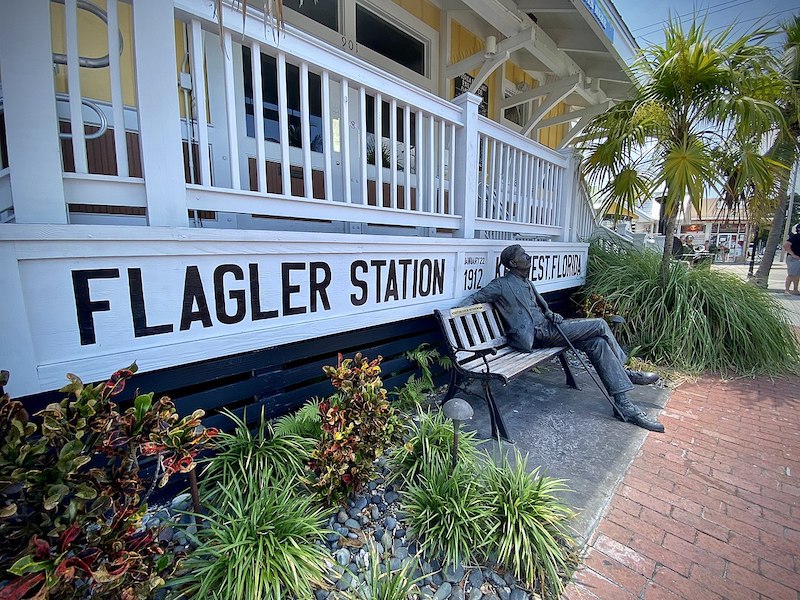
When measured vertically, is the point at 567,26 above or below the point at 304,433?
above

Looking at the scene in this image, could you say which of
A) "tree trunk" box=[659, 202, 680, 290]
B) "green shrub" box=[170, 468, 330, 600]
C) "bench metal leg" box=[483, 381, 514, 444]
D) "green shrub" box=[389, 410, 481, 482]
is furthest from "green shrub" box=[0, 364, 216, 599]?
"tree trunk" box=[659, 202, 680, 290]

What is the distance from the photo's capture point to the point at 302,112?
6.68ft

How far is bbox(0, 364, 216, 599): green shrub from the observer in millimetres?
969

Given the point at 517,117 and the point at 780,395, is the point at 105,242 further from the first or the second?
the point at 517,117

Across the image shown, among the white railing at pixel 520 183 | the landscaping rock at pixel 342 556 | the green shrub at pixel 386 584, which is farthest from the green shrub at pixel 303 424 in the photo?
the white railing at pixel 520 183

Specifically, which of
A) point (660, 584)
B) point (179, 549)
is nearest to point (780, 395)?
point (660, 584)

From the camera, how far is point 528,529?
1.61m

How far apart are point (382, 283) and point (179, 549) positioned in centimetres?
171

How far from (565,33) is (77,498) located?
22.0 ft

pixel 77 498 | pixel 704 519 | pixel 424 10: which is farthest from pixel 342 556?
pixel 424 10

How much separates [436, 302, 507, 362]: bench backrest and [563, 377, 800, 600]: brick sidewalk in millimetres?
1208

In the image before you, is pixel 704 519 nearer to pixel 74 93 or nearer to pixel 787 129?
pixel 74 93

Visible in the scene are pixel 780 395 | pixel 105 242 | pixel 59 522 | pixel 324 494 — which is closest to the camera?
pixel 59 522

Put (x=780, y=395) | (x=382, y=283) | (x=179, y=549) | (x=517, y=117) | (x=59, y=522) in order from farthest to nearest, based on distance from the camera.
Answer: (x=517, y=117), (x=780, y=395), (x=382, y=283), (x=179, y=549), (x=59, y=522)
